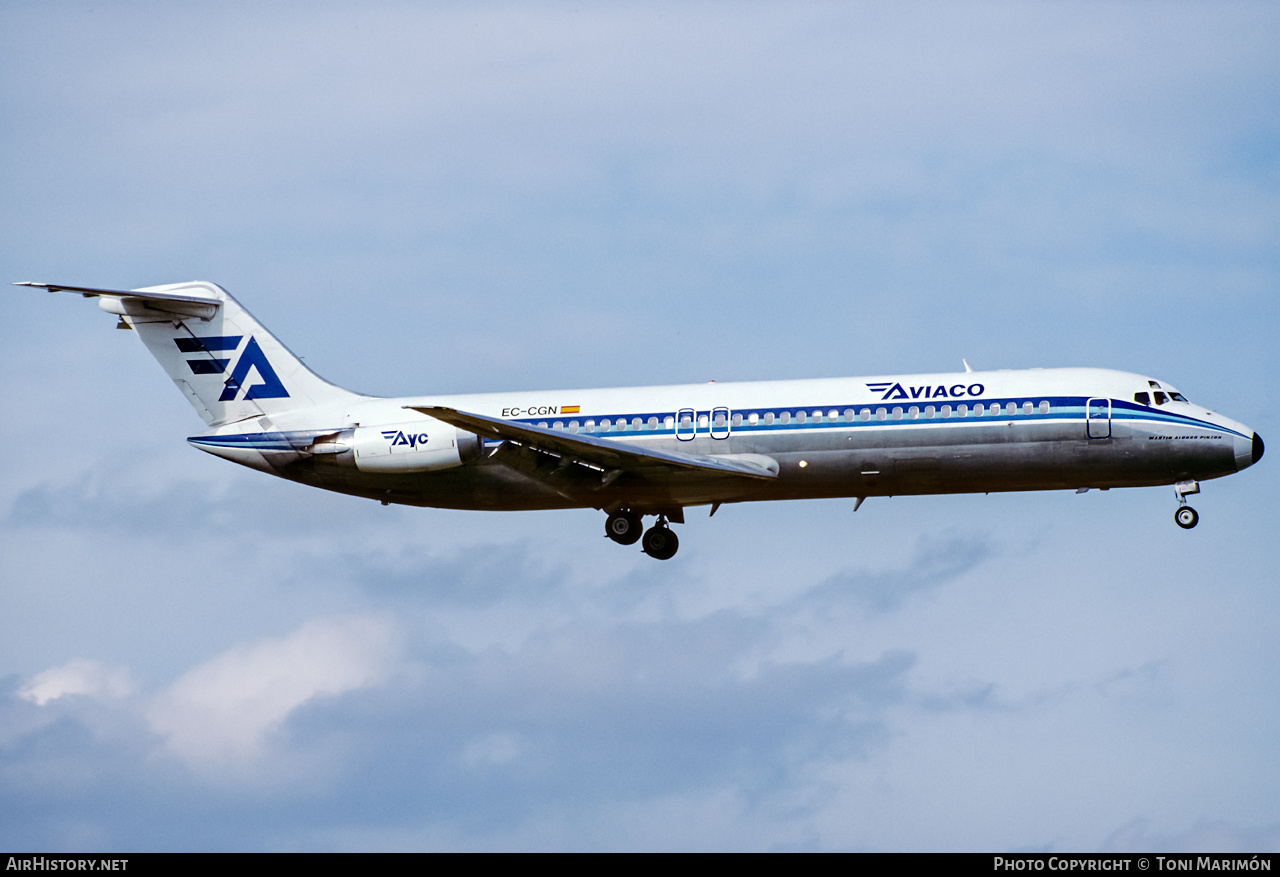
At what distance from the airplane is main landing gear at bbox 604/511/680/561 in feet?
0.15

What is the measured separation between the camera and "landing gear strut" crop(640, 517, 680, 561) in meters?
43.6

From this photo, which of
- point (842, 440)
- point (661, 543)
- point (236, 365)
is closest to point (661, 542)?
point (661, 543)

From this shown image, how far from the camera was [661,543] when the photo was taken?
4356cm

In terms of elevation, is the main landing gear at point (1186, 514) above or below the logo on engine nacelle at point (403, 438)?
below

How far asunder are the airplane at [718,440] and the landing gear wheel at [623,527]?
42 mm

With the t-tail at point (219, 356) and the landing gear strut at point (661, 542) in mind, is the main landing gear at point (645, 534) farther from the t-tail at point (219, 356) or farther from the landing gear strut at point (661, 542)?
the t-tail at point (219, 356)

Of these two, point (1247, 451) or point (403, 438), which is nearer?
point (1247, 451)

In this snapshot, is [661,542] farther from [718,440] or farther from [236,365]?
[236,365]

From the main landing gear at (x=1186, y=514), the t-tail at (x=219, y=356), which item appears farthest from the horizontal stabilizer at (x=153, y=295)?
the main landing gear at (x=1186, y=514)

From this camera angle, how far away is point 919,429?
39.3 m

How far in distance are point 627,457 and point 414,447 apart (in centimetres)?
545

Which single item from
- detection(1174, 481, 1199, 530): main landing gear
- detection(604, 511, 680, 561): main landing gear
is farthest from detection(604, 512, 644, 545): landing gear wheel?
detection(1174, 481, 1199, 530): main landing gear

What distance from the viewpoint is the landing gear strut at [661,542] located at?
4359 cm
